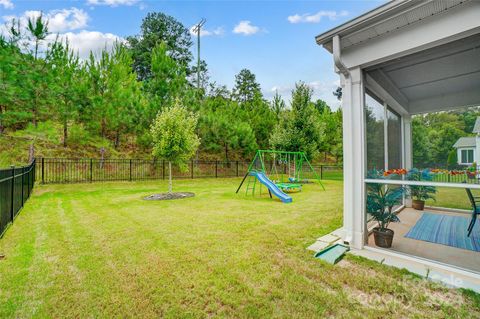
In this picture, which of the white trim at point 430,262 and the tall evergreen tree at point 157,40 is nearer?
the white trim at point 430,262

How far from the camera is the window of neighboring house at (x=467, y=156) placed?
414cm

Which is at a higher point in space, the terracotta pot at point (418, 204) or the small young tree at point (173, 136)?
the small young tree at point (173, 136)

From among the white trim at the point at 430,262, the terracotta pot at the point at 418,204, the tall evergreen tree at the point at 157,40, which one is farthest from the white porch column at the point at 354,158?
the tall evergreen tree at the point at 157,40

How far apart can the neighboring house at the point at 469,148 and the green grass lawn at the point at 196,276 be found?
8.30 ft

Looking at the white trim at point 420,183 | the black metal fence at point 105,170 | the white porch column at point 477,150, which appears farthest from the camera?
the black metal fence at point 105,170

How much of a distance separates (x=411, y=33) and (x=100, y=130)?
12.3 m

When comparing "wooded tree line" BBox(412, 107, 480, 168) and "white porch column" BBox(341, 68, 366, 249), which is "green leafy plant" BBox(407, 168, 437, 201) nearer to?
"wooded tree line" BBox(412, 107, 480, 168)

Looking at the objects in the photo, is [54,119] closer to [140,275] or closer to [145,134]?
[145,134]

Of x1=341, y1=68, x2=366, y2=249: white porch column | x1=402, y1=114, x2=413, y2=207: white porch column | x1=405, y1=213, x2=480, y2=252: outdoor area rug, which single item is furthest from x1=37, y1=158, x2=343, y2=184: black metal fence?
x1=405, y1=213, x2=480, y2=252: outdoor area rug

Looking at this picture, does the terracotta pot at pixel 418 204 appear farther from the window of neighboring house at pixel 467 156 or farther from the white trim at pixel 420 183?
the white trim at pixel 420 183

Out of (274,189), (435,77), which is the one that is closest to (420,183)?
(435,77)

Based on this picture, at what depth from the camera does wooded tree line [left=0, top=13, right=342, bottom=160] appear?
845cm

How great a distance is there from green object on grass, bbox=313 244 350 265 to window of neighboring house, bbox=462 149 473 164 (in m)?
3.00

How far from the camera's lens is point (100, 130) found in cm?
1127
